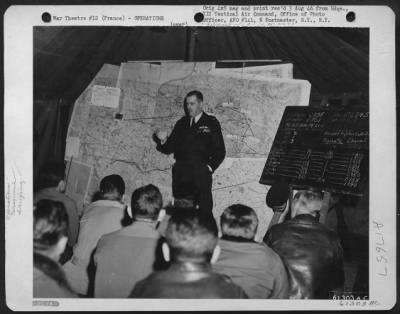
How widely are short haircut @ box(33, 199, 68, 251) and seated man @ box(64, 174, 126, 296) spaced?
72 mm

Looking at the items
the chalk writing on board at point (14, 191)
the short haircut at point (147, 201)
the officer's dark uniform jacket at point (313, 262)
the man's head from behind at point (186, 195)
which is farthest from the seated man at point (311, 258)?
the chalk writing on board at point (14, 191)

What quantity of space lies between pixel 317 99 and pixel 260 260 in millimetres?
630

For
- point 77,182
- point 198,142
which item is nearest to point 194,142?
point 198,142

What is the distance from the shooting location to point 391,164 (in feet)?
6.04

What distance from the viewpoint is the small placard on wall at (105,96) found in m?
1.86

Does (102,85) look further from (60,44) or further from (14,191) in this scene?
(14,191)

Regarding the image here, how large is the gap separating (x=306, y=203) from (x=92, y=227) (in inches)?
31.2

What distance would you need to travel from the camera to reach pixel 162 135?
73.5 inches

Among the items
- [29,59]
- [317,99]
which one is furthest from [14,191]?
[317,99]

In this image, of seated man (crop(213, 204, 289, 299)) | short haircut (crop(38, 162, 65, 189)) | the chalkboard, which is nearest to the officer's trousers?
seated man (crop(213, 204, 289, 299))

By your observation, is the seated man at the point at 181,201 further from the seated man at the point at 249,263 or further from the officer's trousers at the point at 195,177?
the seated man at the point at 249,263

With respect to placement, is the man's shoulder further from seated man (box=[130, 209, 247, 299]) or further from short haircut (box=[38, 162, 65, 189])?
short haircut (box=[38, 162, 65, 189])

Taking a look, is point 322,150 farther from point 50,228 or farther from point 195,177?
point 50,228

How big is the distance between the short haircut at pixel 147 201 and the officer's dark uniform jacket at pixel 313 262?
428 mm
